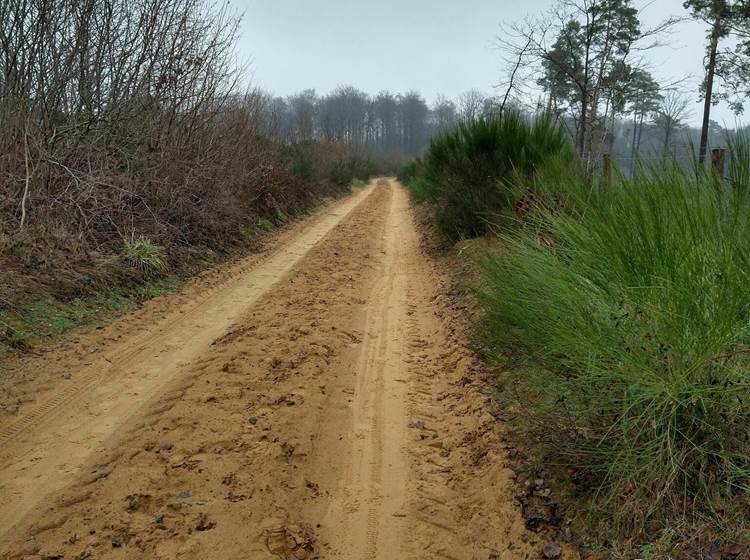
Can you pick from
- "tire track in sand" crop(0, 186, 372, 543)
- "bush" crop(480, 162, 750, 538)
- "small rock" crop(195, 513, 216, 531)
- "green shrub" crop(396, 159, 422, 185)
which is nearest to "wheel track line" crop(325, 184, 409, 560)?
"small rock" crop(195, 513, 216, 531)

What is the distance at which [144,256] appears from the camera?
7461mm

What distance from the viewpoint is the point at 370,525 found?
9.01 ft

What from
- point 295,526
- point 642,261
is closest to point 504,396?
point 642,261

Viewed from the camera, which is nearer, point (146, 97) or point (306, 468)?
point (306, 468)

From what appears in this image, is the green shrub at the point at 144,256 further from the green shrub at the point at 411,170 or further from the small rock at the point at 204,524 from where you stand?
the green shrub at the point at 411,170

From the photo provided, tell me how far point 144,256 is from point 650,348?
6722 mm

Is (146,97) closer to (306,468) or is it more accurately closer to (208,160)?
(208,160)

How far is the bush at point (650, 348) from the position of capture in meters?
2.24

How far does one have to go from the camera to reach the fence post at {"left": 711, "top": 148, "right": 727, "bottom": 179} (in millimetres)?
3015

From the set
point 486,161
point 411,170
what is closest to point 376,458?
point 486,161

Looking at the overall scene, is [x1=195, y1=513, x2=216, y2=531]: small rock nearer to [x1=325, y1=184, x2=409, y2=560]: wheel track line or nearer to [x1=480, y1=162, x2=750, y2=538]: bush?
[x1=325, y1=184, x2=409, y2=560]: wheel track line

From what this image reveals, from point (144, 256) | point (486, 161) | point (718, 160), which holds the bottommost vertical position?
point (144, 256)

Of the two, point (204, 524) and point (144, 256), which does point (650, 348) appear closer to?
point (204, 524)

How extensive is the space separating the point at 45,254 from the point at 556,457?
6098 mm
